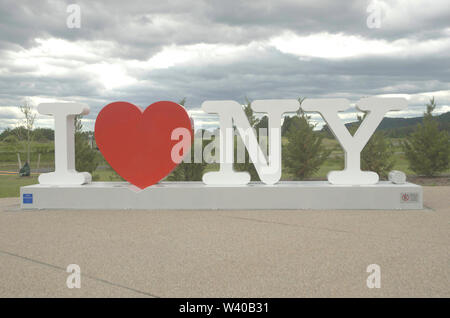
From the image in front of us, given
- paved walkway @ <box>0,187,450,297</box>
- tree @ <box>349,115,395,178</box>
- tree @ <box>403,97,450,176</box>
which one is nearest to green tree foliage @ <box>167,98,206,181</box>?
paved walkway @ <box>0,187,450,297</box>

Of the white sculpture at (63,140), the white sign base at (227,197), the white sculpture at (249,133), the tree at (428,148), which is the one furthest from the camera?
the tree at (428,148)

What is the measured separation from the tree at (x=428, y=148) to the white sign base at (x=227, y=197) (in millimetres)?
10359

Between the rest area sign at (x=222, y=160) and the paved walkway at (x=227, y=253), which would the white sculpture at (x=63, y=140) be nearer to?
the rest area sign at (x=222, y=160)

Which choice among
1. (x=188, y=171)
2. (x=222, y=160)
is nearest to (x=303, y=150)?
(x=188, y=171)

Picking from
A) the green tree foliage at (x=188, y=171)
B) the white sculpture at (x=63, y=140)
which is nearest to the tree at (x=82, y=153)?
the green tree foliage at (x=188, y=171)

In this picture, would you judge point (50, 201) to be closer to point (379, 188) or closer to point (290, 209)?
point (290, 209)

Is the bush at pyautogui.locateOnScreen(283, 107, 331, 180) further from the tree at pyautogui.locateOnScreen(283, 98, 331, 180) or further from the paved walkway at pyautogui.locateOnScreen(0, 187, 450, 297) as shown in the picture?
the paved walkway at pyautogui.locateOnScreen(0, 187, 450, 297)

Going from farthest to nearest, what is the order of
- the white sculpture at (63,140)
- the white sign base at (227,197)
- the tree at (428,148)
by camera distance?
the tree at (428,148)
the white sculpture at (63,140)
the white sign base at (227,197)

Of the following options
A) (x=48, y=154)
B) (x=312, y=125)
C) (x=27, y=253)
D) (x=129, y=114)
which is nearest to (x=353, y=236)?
(x=27, y=253)

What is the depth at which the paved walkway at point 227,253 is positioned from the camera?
16.6 feet

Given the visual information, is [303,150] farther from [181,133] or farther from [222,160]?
[181,133]

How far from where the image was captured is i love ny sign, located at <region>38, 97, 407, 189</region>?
10953 millimetres

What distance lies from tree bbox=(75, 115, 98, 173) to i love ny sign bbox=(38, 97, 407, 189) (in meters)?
7.43

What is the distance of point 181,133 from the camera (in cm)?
1090
